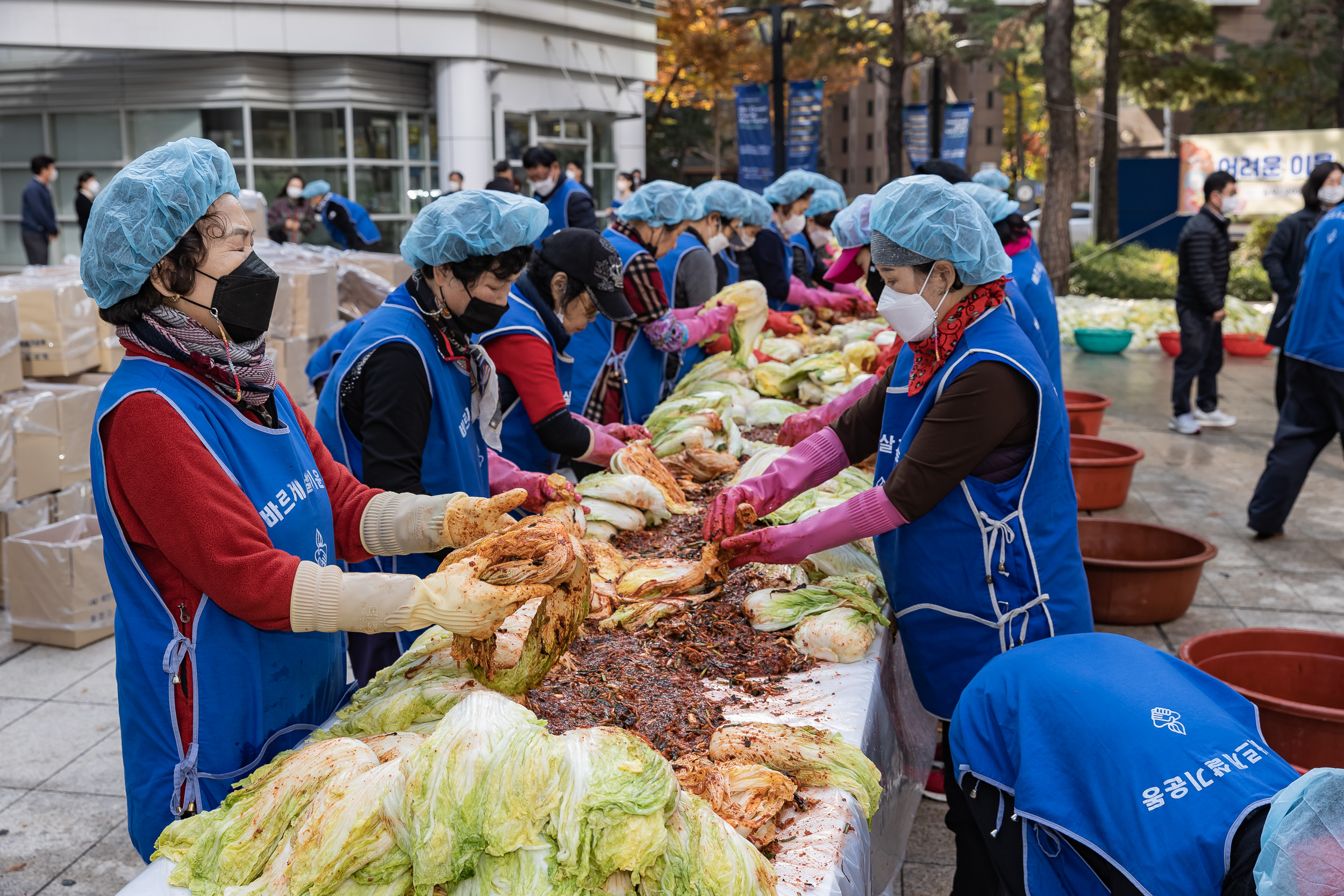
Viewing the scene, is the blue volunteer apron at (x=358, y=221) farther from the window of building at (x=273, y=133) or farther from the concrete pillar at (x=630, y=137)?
the concrete pillar at (x=630, y=137)

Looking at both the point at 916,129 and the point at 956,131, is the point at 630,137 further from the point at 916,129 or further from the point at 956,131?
the point at 956,131

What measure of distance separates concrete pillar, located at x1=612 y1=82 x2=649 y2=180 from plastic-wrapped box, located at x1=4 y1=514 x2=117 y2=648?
19.5 m

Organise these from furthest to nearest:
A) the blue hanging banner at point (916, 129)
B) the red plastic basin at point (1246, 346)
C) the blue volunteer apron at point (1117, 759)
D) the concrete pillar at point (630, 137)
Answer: the blue hanging banner at point (916, 129)
the concrete pillar at point (630, 137)
the red plastic basin at point (1246, 346)
the blue volunteer apron at point (1117, 759)

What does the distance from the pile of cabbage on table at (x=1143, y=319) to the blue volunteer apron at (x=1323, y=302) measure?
7744 millimetres

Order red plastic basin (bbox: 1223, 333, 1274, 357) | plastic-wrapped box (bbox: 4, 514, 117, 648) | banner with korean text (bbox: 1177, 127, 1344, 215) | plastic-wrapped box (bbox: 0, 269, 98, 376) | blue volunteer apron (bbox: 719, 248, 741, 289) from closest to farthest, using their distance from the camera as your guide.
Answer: plastic-wrapped box (bbox: 4, 514, 117, 648)
plastic-wrapped box (bbox: 0, 269, 98, 376)
blue volunteer apron (bbox: 719, 248, 741, 289)
red plastic basin (bbox: 1223, 333, 1274, 357)
banner with korean text (bbox: 1177, 127, 1344, 215)

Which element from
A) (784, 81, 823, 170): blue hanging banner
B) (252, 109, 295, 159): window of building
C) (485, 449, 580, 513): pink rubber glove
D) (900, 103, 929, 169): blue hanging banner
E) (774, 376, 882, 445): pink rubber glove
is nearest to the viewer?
(485, 449, 580, 513): pink rubber glove

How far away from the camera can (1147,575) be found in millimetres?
5301

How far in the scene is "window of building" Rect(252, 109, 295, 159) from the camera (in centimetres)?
1736

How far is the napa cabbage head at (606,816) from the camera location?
5.38 feet

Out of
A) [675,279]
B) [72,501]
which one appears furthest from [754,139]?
[72,501]

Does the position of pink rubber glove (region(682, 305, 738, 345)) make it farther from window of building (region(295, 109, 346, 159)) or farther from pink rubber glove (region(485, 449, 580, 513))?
window of building (region(295, 109, 346, 159))

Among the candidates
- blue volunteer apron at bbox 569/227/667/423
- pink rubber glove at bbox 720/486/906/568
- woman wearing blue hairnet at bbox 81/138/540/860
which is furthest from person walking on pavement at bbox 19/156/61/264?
pink rubber glove at bbox 720/486/906/568

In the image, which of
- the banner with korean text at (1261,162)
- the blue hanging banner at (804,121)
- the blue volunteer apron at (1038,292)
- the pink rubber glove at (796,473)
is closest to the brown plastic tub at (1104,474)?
the blue volunteer apron at (1038,292)

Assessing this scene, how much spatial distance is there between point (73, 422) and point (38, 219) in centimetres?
1002
